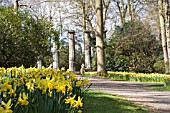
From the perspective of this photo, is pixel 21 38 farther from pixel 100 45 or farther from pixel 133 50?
pixel 133 50

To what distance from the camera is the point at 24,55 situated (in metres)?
12.2

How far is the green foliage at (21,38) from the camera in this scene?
38.8 ft

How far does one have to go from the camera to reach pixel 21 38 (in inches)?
474

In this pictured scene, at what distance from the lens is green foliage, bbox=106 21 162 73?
75.3 feet

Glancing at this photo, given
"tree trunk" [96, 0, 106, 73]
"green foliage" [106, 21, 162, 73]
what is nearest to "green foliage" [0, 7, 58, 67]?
"tree trunk" [96, 0, 106, 73]

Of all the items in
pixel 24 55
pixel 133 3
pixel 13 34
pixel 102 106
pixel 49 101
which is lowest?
pixel 102 106

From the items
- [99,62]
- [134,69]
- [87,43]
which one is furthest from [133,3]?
[99,62]

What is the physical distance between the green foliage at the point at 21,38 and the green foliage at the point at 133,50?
1162cm

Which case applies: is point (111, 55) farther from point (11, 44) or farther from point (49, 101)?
point (49, 101)

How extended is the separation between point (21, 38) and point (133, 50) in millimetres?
13754

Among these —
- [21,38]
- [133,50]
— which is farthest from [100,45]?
[133,50]

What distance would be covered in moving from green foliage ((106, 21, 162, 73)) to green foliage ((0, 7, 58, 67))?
11619 mm

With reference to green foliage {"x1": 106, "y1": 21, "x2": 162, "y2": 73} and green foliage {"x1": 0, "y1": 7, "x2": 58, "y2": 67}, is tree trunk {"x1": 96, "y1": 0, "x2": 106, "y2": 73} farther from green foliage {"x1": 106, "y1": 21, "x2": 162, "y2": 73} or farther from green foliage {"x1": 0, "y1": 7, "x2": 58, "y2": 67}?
green foliage {"x1": 106, "y1": 21, "x2": 162, "y2": 73}

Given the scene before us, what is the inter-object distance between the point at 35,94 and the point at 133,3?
2630 centimetres
